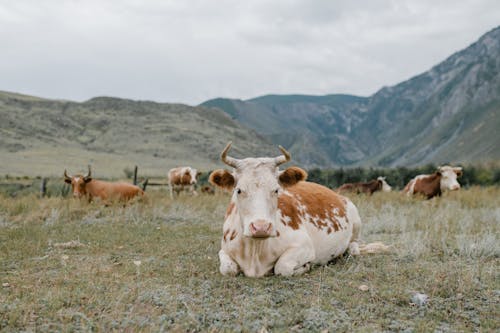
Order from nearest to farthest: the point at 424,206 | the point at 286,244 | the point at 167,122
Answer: the point at 286,244, the point at 424,206, the point at 167,122

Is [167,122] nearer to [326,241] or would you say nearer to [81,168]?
[81,168]

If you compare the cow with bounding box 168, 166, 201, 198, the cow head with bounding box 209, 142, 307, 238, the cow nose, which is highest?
the cow head with bounding box 209, 142, 307, 238

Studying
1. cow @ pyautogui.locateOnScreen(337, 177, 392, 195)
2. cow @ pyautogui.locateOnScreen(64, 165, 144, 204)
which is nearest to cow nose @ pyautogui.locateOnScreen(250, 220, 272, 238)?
cow @ pyautogui.locateOnScreen(64, 165, 144, 204)

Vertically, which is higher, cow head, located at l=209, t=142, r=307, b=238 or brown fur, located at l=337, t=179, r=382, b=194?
cow head, located at l=209, t=142, r=307, b=238

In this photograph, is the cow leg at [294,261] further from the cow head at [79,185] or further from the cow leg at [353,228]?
the cow head at [79,185]

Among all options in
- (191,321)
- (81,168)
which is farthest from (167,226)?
(81,168)

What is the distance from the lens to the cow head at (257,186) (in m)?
5.17

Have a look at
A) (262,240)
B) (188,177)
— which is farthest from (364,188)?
(262,240)

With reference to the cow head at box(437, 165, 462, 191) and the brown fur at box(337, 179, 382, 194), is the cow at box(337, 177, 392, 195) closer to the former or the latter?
the brown fur at box(337, 179, 382, 194)

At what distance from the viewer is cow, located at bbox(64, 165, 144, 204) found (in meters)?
15.4

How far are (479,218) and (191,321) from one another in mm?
9658

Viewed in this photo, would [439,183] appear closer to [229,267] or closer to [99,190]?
[99,190]

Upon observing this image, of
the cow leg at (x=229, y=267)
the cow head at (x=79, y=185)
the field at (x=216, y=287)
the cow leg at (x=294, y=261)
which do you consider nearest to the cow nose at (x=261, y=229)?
the field at (x=216, y=287)

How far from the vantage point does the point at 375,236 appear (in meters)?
9.40
